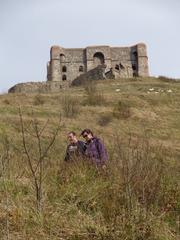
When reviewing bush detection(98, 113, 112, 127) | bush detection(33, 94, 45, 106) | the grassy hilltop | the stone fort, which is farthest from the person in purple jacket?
the stone fort

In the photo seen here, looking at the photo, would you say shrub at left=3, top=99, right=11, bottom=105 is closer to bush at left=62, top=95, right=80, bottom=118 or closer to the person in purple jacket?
bush at left=62, top=95, right=80, bottom=118

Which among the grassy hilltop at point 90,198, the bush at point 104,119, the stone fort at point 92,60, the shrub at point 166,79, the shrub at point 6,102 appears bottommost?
the bush at point 104,119

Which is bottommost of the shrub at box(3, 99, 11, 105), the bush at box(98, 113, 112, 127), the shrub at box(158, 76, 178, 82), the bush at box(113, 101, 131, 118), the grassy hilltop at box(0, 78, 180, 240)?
the bush at box(98, 113, 112, 127)

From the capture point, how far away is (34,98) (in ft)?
103

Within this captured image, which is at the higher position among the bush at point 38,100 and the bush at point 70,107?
the bush at point 38,100

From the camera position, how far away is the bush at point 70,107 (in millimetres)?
26198

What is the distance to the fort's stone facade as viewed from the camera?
56.8 m

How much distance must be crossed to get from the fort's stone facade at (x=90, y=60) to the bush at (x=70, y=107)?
27096mm

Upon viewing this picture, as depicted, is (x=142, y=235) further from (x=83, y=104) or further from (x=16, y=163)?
(x=83, y=104)

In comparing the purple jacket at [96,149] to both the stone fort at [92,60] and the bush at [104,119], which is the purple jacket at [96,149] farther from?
the stone fort at [92,60]

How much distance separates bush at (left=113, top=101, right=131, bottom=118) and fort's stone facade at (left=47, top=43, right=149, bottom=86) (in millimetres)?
27284

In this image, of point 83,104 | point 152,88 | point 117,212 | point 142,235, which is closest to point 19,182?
point 117,212

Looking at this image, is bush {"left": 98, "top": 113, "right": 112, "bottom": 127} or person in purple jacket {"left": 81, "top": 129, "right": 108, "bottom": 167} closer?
person in purple jacket {"left": 81, "top": 129, "right": 108, "bottom": 167}

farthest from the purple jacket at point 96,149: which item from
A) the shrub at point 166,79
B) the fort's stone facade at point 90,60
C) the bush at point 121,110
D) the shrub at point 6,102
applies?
the fort's stone facade at point 90,60
